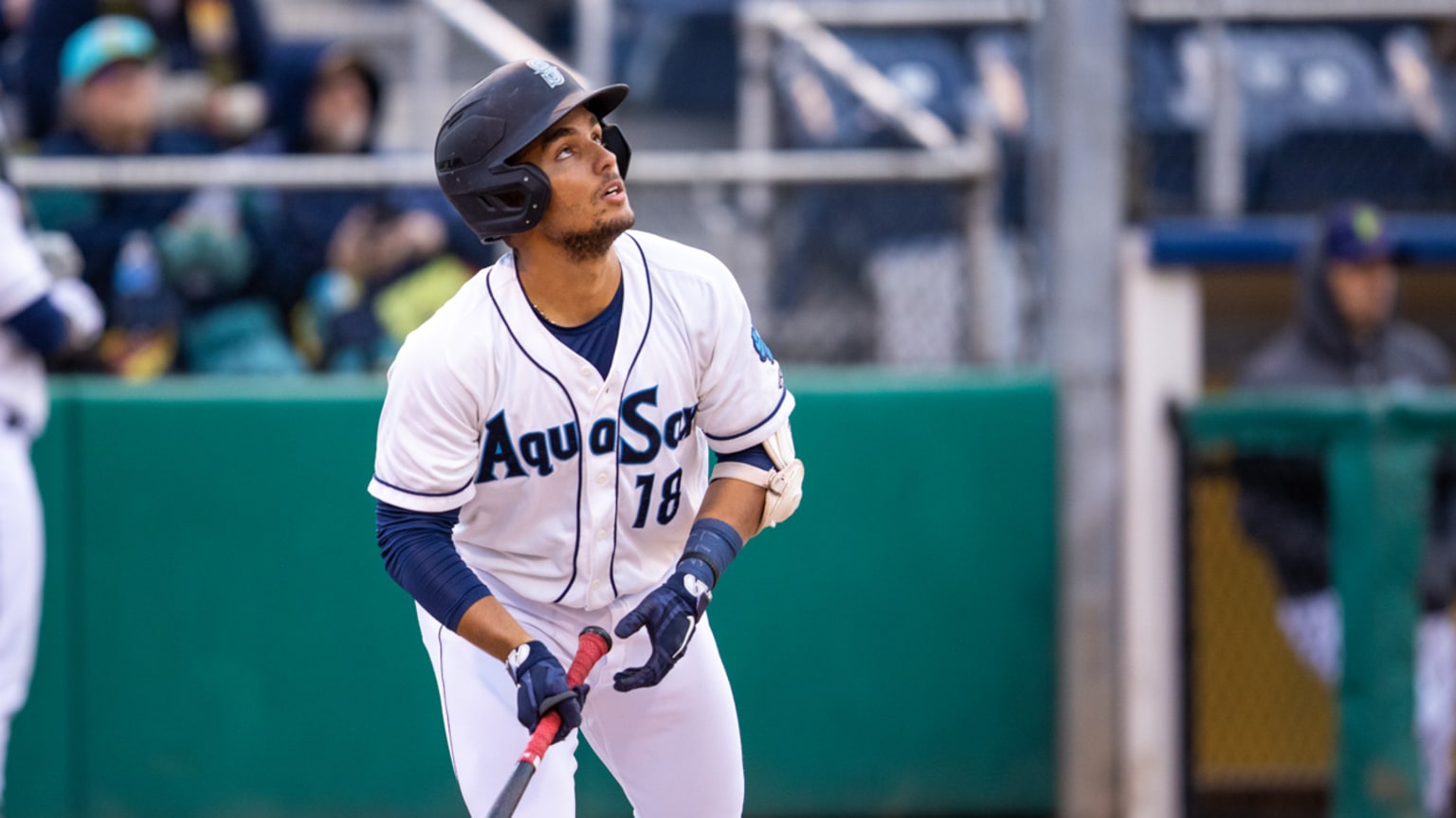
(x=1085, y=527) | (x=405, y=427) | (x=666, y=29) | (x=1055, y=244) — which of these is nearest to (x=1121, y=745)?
(x=1085, y=527)

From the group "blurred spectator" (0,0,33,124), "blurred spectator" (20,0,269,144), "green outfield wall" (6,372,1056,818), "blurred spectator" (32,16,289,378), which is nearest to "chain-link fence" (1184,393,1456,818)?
"green outfield wall" (6,372,1056,818)

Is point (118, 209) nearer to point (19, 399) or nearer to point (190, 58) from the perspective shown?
point (190, 58)

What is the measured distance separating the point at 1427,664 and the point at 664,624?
10.2ft

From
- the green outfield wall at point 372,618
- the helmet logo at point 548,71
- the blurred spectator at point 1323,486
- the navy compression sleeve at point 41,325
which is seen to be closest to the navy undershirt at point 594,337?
the helmet logo at point 548,71

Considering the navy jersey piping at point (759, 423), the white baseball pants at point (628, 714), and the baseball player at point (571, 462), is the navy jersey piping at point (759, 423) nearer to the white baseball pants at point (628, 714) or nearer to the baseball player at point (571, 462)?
the baseball player at point (571, 462)

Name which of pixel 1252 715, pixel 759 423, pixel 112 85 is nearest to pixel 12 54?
pixel 112 85

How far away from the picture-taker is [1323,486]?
527 cm

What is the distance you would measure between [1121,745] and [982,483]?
93 centimetres

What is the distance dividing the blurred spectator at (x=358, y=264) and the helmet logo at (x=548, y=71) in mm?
2772

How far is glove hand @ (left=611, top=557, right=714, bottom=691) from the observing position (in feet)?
9.41

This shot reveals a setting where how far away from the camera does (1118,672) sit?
5484 mm

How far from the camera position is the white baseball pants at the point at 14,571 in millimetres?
4602

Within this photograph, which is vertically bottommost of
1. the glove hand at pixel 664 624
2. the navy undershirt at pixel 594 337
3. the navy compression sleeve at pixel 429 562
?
the glove hand at pixel 664 624

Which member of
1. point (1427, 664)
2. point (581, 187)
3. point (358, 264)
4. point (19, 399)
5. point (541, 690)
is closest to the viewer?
point (541, 690)
